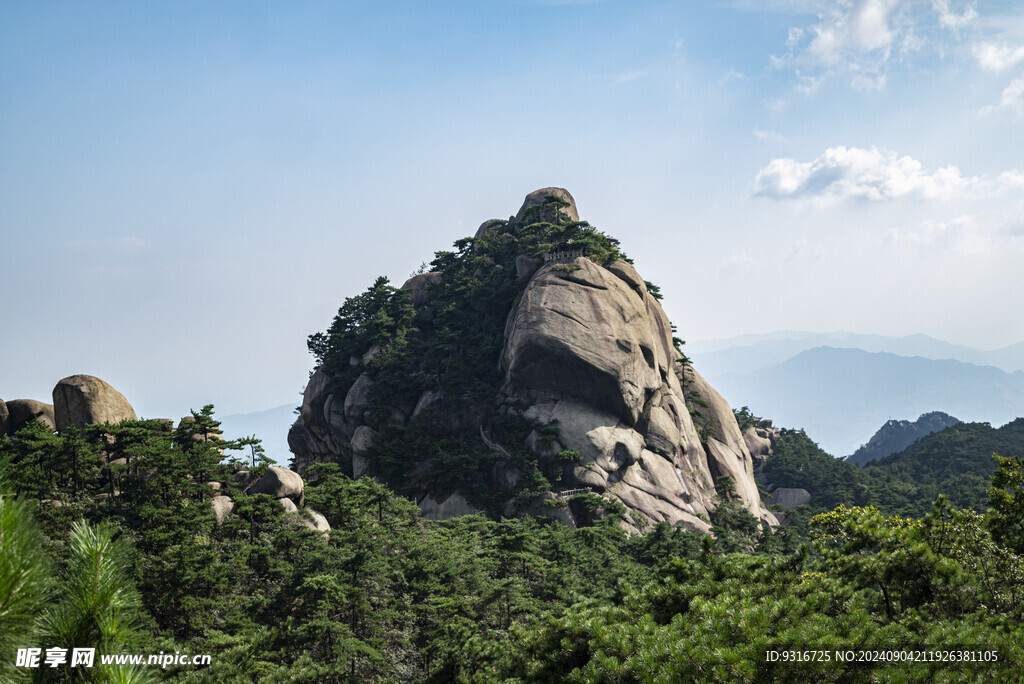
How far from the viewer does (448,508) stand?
3281 cm

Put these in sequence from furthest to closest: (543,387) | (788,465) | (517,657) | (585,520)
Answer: (788,465) → (543,387) → (585,520) → (517,657)

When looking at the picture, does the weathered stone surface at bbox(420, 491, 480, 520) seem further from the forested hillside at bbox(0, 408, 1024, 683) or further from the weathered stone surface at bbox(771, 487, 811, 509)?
the weathered stone surface at bbox(771, 487, 811, 509)

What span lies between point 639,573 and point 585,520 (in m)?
9.92

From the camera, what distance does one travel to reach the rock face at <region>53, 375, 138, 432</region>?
24969 mm

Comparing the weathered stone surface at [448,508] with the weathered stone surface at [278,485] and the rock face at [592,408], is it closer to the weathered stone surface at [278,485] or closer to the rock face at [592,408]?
the rock face at [592,408]

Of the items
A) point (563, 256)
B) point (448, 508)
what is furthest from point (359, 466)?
point (563, 256)

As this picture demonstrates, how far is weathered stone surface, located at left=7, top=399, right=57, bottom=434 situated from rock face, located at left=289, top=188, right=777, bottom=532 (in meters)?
16.2

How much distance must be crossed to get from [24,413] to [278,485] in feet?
38.7

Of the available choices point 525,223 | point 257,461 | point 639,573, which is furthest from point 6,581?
point 525,223

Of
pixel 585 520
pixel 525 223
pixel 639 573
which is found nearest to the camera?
pixel 639 573

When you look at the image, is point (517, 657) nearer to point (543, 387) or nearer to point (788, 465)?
point (543, 387)

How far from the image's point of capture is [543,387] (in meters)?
34.5

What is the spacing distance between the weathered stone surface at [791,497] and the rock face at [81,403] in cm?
4935

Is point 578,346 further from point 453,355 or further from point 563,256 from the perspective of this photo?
point 453,355
